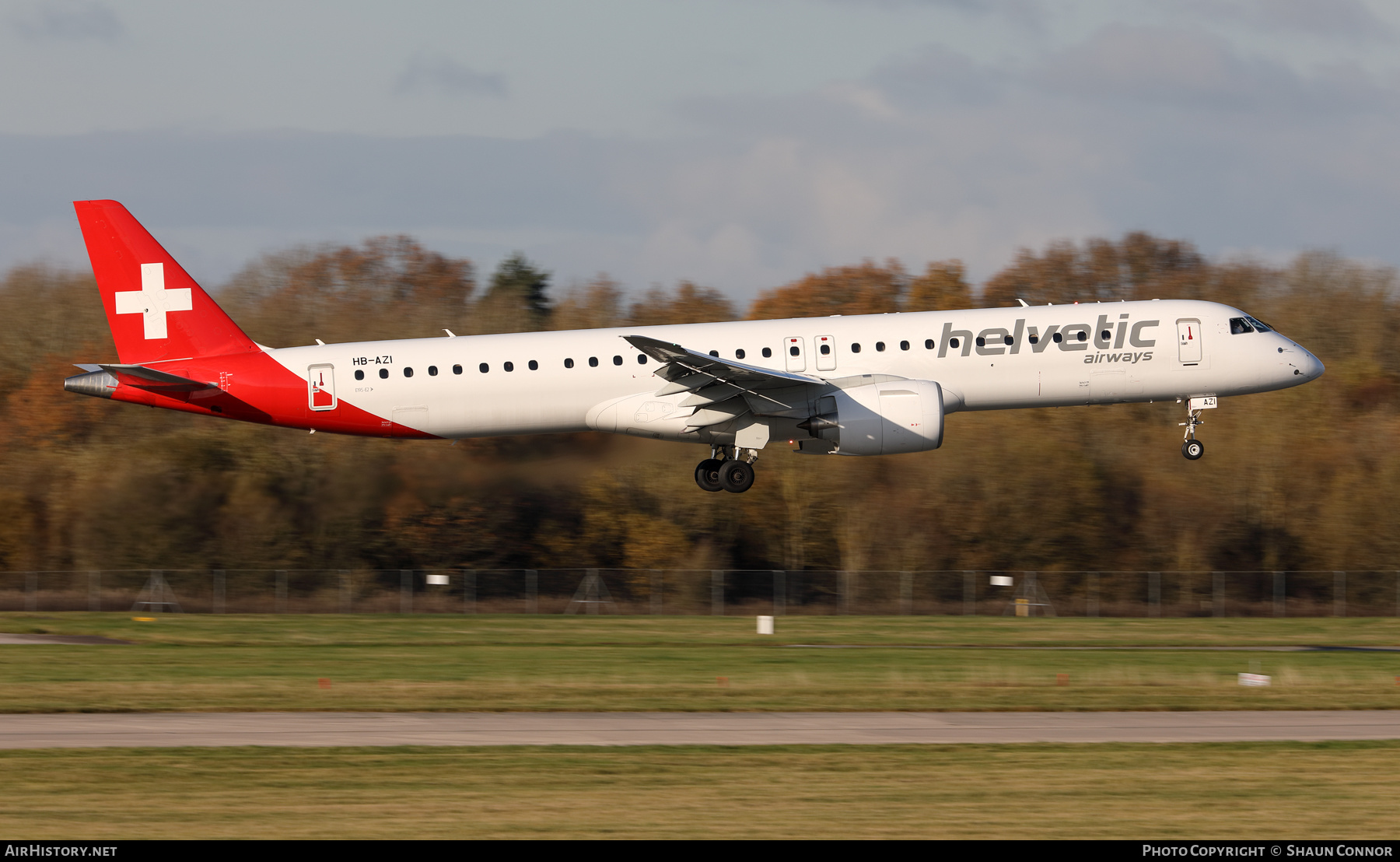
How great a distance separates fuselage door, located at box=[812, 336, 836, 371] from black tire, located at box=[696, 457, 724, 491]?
341cm

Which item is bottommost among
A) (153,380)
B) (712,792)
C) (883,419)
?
(712,792)

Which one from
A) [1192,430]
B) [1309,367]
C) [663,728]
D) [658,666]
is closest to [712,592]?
[658,666]

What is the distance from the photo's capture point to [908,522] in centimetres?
5703

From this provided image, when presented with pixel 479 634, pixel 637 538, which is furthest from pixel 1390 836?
pixel 637 538

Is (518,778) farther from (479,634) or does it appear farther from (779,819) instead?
(479,634)

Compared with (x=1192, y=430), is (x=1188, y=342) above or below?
above

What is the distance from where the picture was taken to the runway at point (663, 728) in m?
20.5

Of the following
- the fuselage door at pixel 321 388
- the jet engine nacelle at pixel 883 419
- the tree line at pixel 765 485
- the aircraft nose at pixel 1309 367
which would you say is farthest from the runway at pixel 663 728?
the tree line at pixel 765 485

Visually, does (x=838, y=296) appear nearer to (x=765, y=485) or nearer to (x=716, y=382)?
(x=765, y=485)

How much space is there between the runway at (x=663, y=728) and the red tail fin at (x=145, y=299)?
12.4 meters

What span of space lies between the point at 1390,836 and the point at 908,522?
42473 mm

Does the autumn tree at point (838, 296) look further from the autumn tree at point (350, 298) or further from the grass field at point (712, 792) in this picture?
the grass field at point (712, 792)

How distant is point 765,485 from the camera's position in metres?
58.0

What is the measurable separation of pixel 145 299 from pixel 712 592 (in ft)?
77.7
